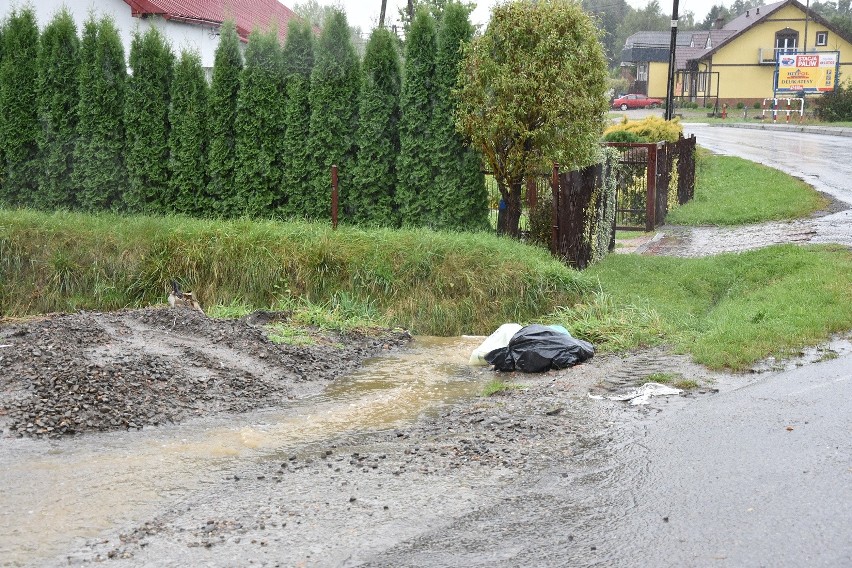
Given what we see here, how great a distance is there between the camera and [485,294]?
11.7 metres

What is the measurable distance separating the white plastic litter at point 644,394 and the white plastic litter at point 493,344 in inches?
69.6

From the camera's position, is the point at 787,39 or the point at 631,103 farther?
the point at 631,103

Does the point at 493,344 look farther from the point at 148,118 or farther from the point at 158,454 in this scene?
the point at 148,118

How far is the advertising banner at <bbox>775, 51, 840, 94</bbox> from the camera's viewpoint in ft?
179

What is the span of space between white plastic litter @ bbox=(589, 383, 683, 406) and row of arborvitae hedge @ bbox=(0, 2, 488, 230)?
6167 mm

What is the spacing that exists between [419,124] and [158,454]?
322 inches

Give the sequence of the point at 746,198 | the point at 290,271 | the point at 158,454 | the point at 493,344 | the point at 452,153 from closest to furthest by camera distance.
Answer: the point at 158,454 → the point at 493,344 → the point at 290,271 → the point at 452,153 → the point at 746,198

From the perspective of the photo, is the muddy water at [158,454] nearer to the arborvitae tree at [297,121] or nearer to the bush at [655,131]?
the arborvitae tree at [297,121]

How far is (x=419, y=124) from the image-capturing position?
14055mm

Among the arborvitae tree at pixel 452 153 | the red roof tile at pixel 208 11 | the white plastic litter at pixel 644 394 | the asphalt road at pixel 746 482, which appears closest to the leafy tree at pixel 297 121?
the red roof tile at pixel 208 11

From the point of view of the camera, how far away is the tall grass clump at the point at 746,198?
1952 centimetres

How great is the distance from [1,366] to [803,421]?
6750 mm

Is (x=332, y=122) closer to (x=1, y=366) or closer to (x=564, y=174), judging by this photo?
(x=564, y=174)

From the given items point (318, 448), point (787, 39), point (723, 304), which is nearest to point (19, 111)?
point (318, 448)
